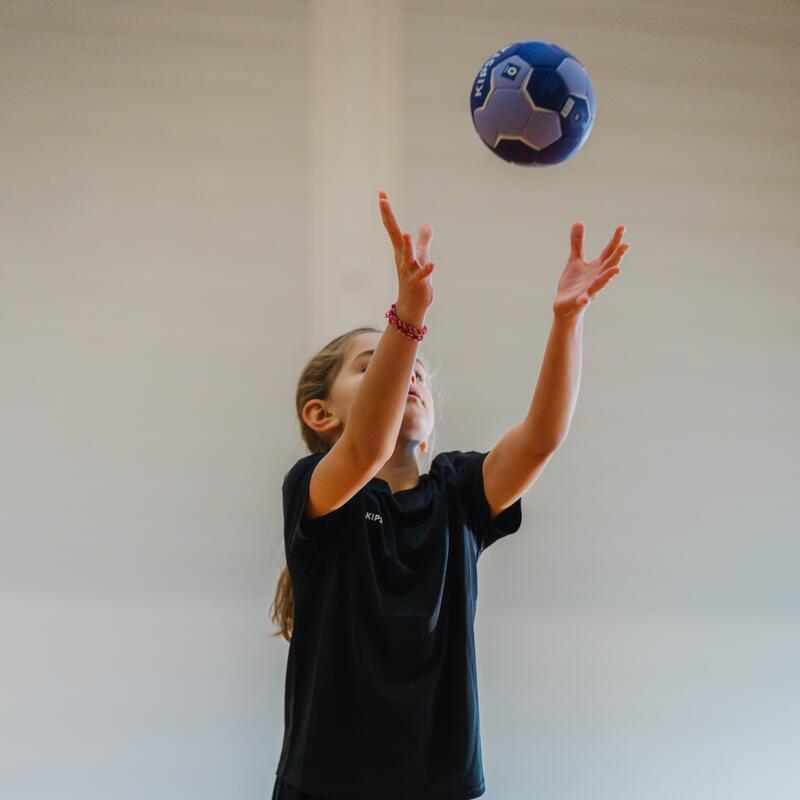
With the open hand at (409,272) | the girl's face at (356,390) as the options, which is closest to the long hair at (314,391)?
the girl's face at (356,390)

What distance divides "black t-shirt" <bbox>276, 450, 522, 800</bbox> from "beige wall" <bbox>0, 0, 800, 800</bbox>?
0.53 m

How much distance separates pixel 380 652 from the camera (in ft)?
4.77

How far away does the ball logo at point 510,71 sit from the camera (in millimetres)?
1453

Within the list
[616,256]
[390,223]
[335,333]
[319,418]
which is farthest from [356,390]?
[335,333]

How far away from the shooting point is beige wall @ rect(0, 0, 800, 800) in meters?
1.98

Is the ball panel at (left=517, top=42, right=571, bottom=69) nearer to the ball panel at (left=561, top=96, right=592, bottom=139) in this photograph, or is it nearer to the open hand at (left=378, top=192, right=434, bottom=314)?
the ball panel at (left=561, top=96, right=592, bottom=139)

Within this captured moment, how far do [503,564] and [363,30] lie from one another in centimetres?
117

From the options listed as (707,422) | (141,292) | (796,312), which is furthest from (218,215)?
(796,312)

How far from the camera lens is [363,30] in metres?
2.21

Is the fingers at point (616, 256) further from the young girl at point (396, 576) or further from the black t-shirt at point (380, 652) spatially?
the black t-shirt at point (380, 652)

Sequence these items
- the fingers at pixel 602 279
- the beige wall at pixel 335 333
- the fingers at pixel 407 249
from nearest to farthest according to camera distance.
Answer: the fingers at pixel 407 249 < the fingers at pixel 602 279 < the beige wall at pixel 335 333

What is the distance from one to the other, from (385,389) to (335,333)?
0.76 meters

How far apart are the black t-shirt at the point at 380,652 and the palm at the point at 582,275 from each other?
36 centimetres

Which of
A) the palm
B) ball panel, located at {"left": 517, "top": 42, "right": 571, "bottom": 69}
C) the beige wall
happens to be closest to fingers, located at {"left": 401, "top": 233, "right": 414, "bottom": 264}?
the palm
